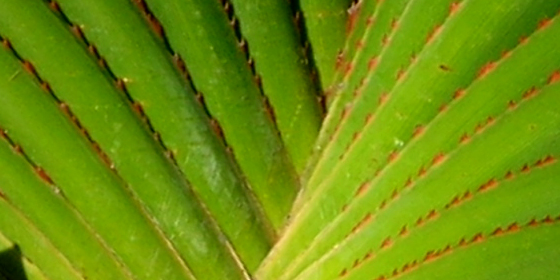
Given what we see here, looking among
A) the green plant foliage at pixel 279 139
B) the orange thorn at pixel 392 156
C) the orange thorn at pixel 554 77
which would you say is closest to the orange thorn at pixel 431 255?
the green plant foliage at pixel 279 139

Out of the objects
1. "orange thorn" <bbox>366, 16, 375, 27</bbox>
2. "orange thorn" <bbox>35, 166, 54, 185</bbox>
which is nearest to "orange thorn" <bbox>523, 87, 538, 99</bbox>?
"orange thorn" <bbox>366, 16, 375, 27</bbox>

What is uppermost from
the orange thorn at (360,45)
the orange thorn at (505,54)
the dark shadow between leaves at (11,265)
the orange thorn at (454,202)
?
the orange thorn at (360,45)

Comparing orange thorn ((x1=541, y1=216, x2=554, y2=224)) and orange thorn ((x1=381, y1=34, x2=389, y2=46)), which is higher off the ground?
orange thorn ((x1=381, y1=34, x2=389, y2=46))

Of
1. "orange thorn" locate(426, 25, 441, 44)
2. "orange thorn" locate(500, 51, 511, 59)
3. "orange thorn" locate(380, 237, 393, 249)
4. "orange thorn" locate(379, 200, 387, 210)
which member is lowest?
"orange thorn" locate(380, 237, 393, 249)

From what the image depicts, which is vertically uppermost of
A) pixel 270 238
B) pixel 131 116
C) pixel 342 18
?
pixel 342 18

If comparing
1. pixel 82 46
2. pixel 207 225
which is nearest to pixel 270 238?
pixel 207 225

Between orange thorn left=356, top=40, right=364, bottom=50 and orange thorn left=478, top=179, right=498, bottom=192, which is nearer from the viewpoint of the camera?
orange thorn left=478, top=179, right=498, bottom=192

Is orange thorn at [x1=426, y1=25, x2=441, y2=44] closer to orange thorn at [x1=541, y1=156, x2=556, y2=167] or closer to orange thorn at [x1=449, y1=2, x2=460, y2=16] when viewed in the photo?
orange thorn at [x1=449, y1=2, x2=460, y2=16]

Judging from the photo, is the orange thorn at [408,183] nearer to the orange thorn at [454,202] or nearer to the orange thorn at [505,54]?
the orange thorn at [454,202]

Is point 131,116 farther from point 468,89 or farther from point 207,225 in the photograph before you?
point 468,89
